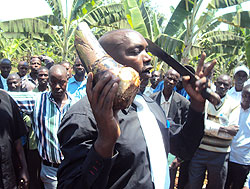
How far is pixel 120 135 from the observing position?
1183 millimetres

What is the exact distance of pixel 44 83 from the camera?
3936 millimetres

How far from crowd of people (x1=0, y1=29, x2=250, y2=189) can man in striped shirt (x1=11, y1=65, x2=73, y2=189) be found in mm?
10

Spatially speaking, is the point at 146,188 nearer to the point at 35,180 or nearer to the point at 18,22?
the point at 35,180

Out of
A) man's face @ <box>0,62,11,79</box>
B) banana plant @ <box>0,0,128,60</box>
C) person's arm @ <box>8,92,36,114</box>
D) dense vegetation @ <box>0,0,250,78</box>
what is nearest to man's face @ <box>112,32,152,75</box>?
person's arm @ <box>8,92,36,114</box>

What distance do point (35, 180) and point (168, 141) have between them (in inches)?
97.2

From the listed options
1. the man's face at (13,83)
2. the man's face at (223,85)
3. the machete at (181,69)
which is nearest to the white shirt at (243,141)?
the man's face at (223,85)

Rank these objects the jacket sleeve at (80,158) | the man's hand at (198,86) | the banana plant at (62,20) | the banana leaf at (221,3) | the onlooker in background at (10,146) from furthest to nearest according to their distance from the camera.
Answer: the banana plant at (62,20)
the banana leaf at (221,3)
the onlooker in background at (10,146)
the man's hand at (198,86)
the jacket sleeve at (80,158)

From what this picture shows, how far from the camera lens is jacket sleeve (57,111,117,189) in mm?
991

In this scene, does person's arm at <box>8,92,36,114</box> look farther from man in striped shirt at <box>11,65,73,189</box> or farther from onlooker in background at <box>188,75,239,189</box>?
onlooker in background at <box>188,75,239,189</box>

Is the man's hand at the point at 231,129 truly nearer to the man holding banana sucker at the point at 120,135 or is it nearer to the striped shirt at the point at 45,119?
the man holding banana sucker at the point at 120,135

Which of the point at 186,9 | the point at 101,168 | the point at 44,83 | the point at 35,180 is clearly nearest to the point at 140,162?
the point at 101,168

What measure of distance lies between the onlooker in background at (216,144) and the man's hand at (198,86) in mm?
1963

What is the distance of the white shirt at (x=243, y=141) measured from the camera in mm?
3459

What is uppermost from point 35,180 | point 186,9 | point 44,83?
point 186,9
